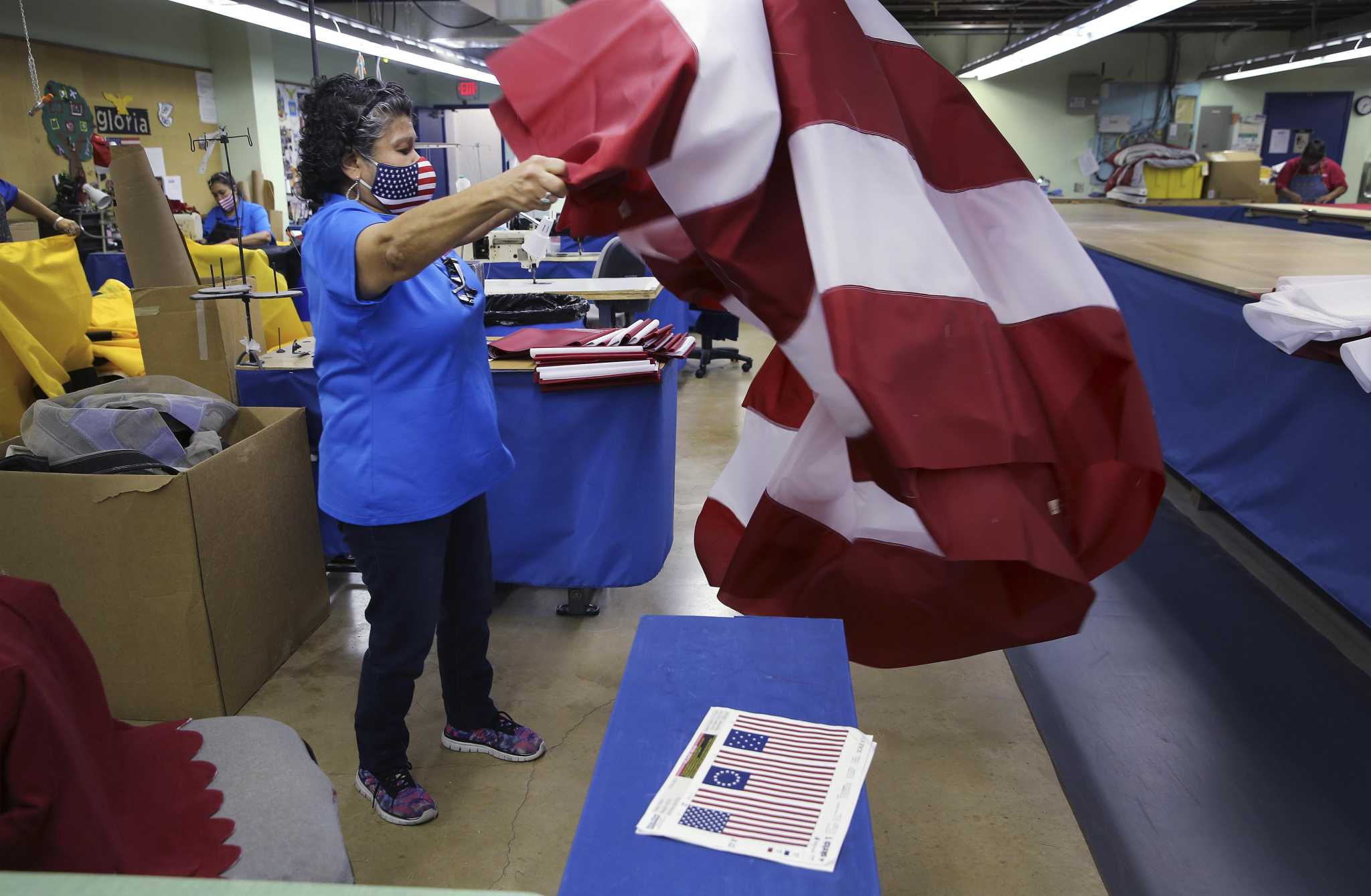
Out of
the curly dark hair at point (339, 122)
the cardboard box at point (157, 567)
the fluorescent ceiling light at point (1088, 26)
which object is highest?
the fluorescent ceiling light at point (1088, 26)

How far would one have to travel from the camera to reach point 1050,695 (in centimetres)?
273

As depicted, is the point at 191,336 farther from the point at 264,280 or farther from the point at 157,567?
the point at 264,280

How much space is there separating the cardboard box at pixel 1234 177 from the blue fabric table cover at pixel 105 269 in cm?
1009

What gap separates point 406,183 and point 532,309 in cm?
178

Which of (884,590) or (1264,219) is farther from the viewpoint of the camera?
(1264,219)

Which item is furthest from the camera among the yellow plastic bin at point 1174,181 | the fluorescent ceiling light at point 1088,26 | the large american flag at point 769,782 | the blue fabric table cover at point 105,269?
the yellow plastic bin at point 1174,181

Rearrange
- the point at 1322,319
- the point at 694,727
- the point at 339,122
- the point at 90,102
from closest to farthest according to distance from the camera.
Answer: the point at 694,727 → the point at 339,122 → the point at 1322,319 → the point at 90,102

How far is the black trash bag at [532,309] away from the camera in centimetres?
370

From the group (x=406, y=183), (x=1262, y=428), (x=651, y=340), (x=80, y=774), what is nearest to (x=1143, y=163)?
(x=1262, y=428)

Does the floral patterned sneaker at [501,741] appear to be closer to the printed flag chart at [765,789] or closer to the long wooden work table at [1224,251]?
the printed flag chart at [765,789]

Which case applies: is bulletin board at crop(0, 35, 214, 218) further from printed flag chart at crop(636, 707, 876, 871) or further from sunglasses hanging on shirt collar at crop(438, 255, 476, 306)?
printed flag chart at crop(636, 707, 876, 871)

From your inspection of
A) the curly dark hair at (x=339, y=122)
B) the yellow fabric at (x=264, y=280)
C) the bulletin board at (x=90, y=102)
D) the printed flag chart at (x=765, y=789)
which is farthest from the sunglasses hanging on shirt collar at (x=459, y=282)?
the bulletin board at (x=90, y=102)

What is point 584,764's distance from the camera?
2441 millimetres

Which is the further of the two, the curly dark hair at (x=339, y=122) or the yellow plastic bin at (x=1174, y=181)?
the yellow plastic bin at (x=1174, y=181)
